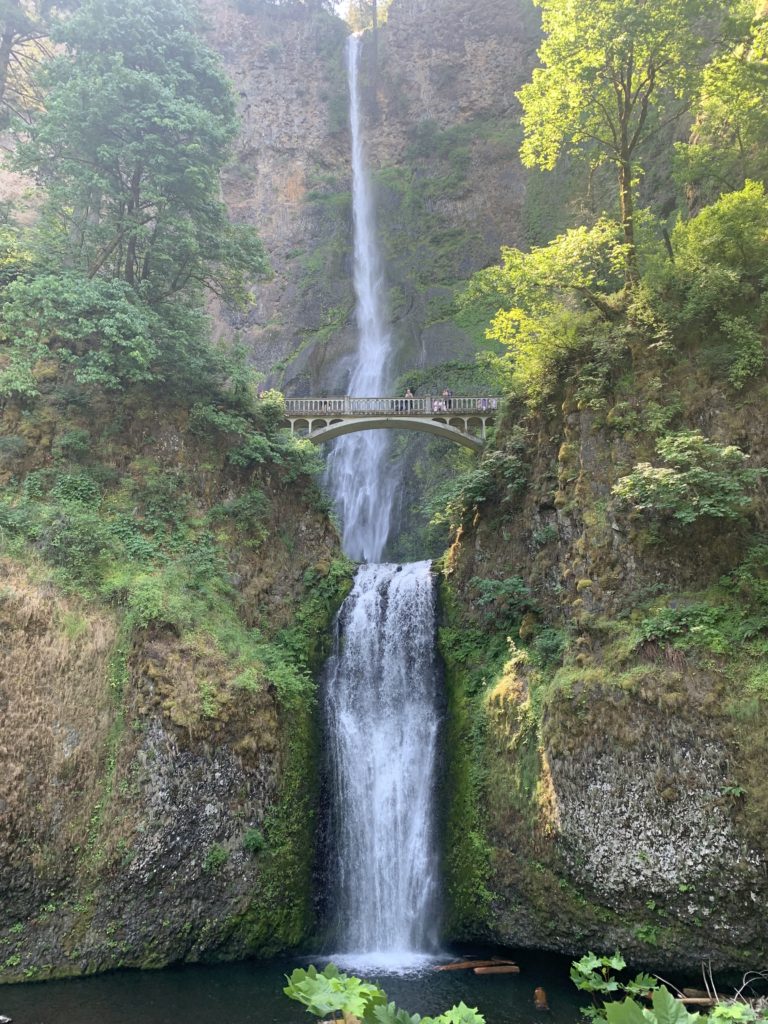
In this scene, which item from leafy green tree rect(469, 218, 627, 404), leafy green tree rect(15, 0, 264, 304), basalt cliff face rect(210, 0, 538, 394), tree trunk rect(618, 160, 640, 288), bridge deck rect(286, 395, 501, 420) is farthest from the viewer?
basalt cliff face rect(210, 0, 538, 394)

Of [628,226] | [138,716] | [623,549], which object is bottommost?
[138,716]

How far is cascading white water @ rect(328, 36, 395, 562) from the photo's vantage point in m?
28.2

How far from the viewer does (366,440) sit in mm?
30500

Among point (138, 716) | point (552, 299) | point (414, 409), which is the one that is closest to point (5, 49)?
point (414, 409)

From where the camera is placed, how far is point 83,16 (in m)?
16.5

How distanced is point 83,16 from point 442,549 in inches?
764

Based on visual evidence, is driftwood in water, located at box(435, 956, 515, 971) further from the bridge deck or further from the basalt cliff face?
the basalt cliff face

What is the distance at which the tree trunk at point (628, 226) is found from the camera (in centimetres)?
1573

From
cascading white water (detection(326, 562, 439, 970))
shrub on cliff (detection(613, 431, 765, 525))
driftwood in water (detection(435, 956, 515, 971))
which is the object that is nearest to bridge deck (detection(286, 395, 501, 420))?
cascading white water (detection(326, 562, 439, 970))

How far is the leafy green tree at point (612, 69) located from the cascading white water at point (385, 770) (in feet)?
34.6

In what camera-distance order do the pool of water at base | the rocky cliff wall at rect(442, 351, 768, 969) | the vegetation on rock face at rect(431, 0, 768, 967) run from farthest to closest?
1. the vegetation on rock face at rect(431, 0, 768, 967)
2. the rocky cliff wall at rect(442, 351, 768, 969)
3. the pool of water at base

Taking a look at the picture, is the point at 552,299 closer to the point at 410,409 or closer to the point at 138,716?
the point at 410,409

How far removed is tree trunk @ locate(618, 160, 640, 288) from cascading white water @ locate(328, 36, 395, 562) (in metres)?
15.1

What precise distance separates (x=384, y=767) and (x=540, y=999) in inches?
222
